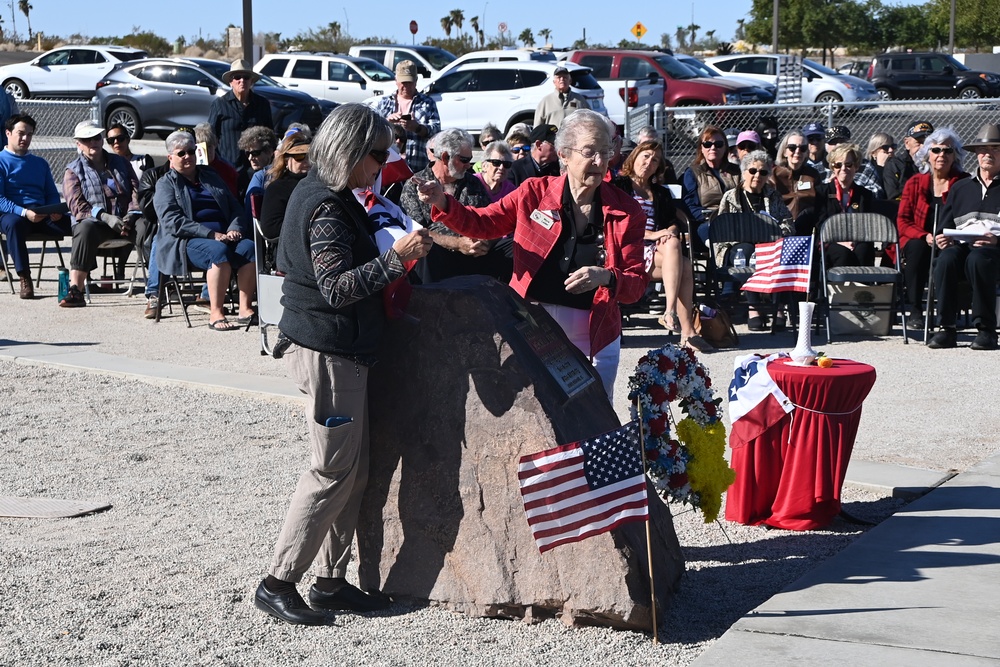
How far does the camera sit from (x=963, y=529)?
565 cm

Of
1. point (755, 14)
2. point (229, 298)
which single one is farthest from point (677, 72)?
point (755, 14)

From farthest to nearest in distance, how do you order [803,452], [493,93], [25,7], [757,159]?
1. [25,7]
2. [493,93]
3. [757,159]
4. [803,452]

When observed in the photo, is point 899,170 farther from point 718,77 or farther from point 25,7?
point 25,7

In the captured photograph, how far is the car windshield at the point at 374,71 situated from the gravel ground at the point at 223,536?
19.1 m

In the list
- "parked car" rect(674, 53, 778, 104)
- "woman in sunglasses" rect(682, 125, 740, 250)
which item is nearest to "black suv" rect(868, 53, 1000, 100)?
"parked car" rect(674, 53, 778, 104)

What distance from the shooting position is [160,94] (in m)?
24.8

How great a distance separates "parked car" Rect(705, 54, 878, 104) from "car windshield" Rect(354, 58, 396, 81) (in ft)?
30.8

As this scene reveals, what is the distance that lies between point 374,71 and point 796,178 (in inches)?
710

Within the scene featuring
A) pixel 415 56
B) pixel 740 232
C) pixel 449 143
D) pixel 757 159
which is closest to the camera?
pixel 449 143

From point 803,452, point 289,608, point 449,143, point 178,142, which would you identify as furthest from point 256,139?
point 289,608

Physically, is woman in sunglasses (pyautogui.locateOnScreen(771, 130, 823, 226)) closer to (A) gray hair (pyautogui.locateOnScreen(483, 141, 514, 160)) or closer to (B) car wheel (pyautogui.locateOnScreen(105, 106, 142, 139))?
(A) gray hair (pyautogui.locateOnScreen(483, 141, 514, 160))

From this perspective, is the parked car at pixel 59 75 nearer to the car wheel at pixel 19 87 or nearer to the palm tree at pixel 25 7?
the car wheel at pixel 19 87

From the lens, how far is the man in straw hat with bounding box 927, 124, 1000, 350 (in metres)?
10.2

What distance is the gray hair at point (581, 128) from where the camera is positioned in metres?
5.23
